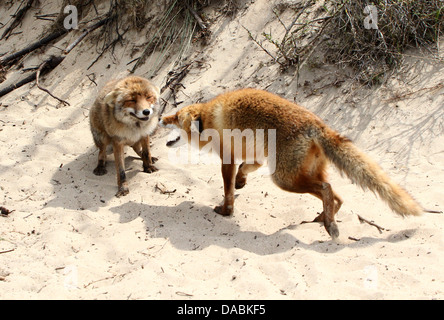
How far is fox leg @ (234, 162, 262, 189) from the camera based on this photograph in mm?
5776

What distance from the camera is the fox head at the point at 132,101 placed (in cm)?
605

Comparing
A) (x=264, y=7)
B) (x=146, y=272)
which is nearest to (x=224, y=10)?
(x=264, y=7)

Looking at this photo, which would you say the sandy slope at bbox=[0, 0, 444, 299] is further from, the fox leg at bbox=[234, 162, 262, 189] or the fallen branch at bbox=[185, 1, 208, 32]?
the fallen branch at bbox=[185, 1, 208, 32]

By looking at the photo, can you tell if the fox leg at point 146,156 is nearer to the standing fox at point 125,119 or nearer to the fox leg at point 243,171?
the standing fox at point 125,119

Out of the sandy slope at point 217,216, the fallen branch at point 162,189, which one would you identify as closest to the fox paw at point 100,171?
the sandy slope at point 217,216

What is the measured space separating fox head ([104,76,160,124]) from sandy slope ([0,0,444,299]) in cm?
96

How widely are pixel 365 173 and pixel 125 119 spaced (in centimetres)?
342

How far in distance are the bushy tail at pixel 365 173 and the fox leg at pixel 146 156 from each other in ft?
9.66

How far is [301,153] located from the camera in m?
4.58

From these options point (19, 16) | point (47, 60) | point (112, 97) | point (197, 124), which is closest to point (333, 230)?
point (197, 124)

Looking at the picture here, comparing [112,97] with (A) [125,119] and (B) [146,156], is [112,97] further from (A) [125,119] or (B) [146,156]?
(B) [146,156]

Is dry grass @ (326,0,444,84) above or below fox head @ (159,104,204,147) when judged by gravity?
above

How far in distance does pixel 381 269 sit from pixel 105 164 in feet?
15.2

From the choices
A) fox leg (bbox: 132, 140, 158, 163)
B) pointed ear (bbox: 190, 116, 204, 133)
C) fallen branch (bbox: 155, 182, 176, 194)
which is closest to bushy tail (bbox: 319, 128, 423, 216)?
pointed ear (bbox: 190, 116, 204, 133)
